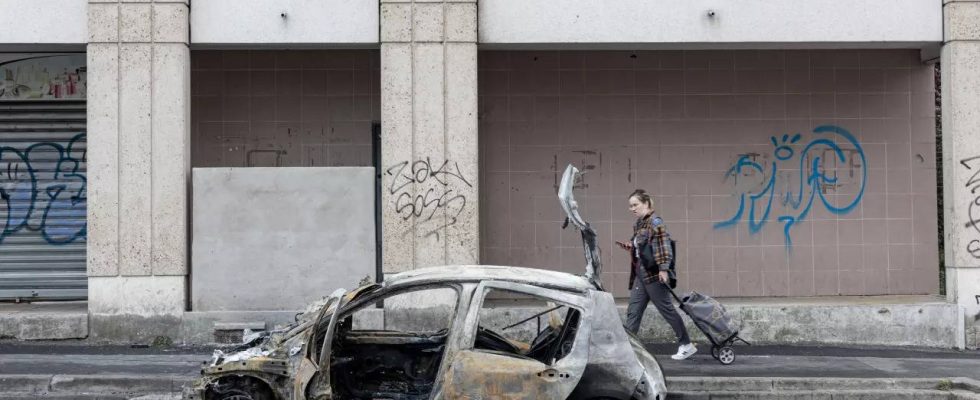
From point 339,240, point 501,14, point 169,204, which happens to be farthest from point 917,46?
point 169,204

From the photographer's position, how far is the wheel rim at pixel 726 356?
930 cm

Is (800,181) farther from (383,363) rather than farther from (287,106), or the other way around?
(383,363)

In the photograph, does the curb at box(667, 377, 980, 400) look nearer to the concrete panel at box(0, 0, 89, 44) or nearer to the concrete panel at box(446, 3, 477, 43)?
the concrete panel at box(446, 3, 477, 43)

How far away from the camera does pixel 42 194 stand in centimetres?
1195

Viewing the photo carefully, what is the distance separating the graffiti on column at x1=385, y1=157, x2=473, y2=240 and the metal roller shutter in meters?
4.34

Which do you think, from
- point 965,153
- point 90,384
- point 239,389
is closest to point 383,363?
point 239,389

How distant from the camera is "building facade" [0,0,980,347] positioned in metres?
10.4

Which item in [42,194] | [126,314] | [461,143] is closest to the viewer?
[126,314]

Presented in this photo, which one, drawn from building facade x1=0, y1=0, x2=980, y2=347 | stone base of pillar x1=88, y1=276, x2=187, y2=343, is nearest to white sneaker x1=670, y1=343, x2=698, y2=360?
building facade x1=0, y1=0, x2=980, y2=347

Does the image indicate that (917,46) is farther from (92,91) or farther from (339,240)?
(92,91)

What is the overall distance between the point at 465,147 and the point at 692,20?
288 centimetres

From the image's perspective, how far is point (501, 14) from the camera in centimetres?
1058

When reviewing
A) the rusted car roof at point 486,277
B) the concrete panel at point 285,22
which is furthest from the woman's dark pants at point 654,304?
the concrete panel at point 285,22

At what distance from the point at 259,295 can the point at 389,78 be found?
279cm
